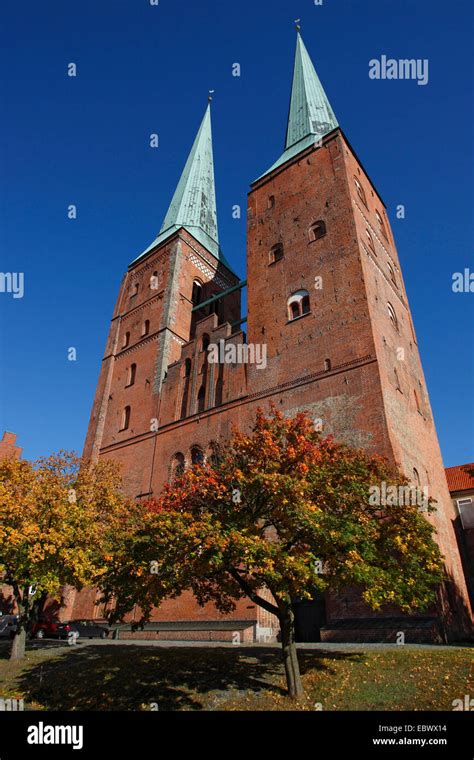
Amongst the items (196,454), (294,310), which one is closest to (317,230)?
(294,310)

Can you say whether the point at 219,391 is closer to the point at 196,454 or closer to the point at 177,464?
the point at 196,454

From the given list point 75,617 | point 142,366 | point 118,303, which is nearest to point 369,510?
point 75,617

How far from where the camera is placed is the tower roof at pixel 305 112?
31891 mm

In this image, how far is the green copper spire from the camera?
40.4m

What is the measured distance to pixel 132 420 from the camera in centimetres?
2941

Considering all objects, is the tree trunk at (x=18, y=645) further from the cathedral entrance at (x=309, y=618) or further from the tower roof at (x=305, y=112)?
the tower roof at (x=305, y=112)

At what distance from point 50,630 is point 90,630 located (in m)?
2.44

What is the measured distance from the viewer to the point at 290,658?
943 cm

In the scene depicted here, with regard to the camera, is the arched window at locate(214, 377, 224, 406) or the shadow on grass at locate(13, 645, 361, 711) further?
the arched window at locate(214, 377, 224, 406)

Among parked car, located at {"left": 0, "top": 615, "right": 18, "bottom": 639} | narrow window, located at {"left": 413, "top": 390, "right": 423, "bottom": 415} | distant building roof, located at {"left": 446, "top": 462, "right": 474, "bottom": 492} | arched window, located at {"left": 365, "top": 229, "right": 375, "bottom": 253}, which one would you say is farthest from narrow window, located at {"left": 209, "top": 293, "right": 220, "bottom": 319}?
parked car, located at {"left": 0, "top": 615, "right": 18, "bottom": 639}

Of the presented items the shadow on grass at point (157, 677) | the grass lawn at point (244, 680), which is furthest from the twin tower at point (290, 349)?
the shadow on grass at point (157, 677)

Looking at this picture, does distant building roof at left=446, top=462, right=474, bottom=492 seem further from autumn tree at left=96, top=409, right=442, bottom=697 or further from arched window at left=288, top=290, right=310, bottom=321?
autumn tree at left=96, top=409, right=442, bottom=697

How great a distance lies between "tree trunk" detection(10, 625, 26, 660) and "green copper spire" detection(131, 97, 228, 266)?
2976 cm

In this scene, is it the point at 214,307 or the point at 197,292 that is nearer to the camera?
the point at 197,292
